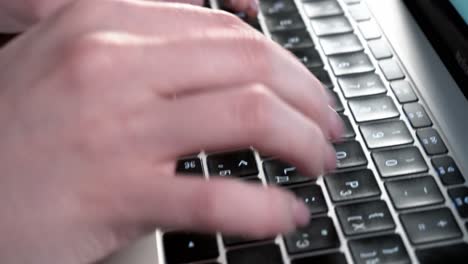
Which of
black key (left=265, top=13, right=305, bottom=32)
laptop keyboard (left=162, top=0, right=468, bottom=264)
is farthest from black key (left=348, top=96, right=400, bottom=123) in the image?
black key (left=265, top=13, right=305, bottom=32)

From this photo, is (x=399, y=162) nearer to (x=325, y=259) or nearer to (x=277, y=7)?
(x=325, y=259)

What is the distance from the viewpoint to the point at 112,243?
34cm

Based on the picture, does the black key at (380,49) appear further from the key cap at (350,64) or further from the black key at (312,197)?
the black key at (312,197)

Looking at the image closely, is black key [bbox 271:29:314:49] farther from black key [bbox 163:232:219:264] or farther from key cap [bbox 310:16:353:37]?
black key [bbox 163:232:219:264]

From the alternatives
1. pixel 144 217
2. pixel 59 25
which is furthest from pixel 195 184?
pixel 59 25

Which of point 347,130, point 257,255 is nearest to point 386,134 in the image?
point 347,130

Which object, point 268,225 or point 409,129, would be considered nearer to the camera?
point 268,225

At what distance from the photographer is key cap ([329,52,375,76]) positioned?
477 millimetres

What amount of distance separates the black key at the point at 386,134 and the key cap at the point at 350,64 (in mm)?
59

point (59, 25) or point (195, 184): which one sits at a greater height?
point (59, 25)

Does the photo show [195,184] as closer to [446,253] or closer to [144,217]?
[144,217]

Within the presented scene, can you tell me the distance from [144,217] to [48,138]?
62 millimetres

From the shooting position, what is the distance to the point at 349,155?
0.42m

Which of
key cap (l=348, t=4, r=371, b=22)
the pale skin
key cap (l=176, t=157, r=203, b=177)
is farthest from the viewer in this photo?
key cap (l=348, t=4, r=371, b=22)
